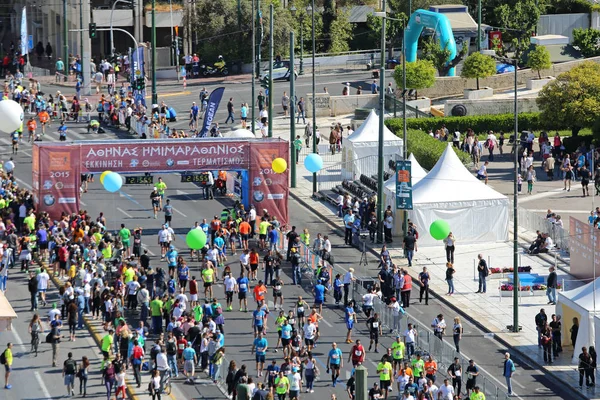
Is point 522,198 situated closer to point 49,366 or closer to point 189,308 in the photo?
point 189,308

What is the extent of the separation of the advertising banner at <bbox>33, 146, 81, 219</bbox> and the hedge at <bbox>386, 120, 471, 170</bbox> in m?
16.5

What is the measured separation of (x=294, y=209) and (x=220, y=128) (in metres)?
16.5

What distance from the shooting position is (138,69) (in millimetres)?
71438

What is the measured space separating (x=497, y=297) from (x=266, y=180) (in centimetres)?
1105

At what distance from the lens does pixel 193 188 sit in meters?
56.8

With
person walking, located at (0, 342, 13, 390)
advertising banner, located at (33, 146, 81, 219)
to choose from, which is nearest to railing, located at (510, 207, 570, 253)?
advertising banner, located at (33, 146, 81, 219)

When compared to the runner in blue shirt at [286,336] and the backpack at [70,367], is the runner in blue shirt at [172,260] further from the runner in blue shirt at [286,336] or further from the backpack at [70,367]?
the backpack at [70,367]

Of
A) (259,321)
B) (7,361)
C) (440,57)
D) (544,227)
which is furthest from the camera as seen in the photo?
(440,57)

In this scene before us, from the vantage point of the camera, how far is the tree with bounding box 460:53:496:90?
74.1 metres

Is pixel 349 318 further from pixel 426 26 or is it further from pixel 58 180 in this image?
pixel 426 26

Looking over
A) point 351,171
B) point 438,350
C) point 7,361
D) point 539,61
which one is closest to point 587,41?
point 539,61

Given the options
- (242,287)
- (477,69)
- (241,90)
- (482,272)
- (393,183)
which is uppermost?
(477,69)

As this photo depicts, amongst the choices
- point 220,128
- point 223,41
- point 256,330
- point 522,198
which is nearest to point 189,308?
point 256,330

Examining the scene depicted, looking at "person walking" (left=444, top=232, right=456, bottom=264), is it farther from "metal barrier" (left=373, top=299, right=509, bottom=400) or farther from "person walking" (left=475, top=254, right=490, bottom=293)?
"metal barrier" (left=373, top=299, right=509, bottom=400)
